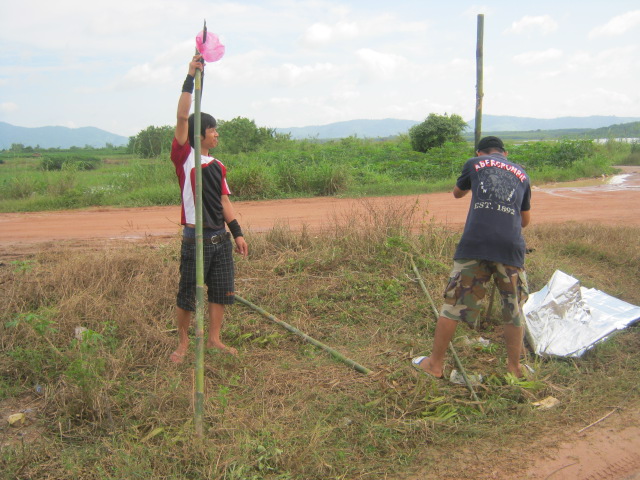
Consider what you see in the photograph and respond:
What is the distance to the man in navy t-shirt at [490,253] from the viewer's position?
11.6ft

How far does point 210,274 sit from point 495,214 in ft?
6.77

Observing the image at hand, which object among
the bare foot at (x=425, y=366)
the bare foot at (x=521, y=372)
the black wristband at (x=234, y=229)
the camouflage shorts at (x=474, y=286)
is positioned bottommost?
the bare foot at (x=521, y=372)

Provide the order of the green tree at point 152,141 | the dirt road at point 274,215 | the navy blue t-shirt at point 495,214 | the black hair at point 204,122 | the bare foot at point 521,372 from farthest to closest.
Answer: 1. the green tree at point 152,141
2. the dirt road at point 274,215
3. the bare foot at point 521,372
4. the black hair at point 204,122
5. the navy blue t-shirt at point 495,214

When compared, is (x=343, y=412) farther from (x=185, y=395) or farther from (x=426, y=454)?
(x=185, y=395)

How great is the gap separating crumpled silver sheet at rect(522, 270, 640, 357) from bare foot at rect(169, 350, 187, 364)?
2741mm

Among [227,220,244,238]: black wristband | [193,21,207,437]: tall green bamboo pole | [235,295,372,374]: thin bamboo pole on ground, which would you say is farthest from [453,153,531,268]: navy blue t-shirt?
[193,21,207,437]: tall green bamboo pole

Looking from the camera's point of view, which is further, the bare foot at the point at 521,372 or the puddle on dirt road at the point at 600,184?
the puddle on dirt road at the point at 600,184

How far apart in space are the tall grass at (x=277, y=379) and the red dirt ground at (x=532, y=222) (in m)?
0.14

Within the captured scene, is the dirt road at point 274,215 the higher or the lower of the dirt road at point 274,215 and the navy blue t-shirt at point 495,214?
the lower

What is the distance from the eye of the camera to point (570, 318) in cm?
456

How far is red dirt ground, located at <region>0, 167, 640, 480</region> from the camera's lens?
294cm

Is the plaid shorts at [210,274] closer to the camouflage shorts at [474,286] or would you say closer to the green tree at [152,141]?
the camouflage shorts at [474,286]

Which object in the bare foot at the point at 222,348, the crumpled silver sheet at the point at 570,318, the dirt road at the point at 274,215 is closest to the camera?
the bare foot at the point at 222,348

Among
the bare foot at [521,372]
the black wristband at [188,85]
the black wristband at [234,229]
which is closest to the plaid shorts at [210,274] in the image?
the black wristband at [234,229]
